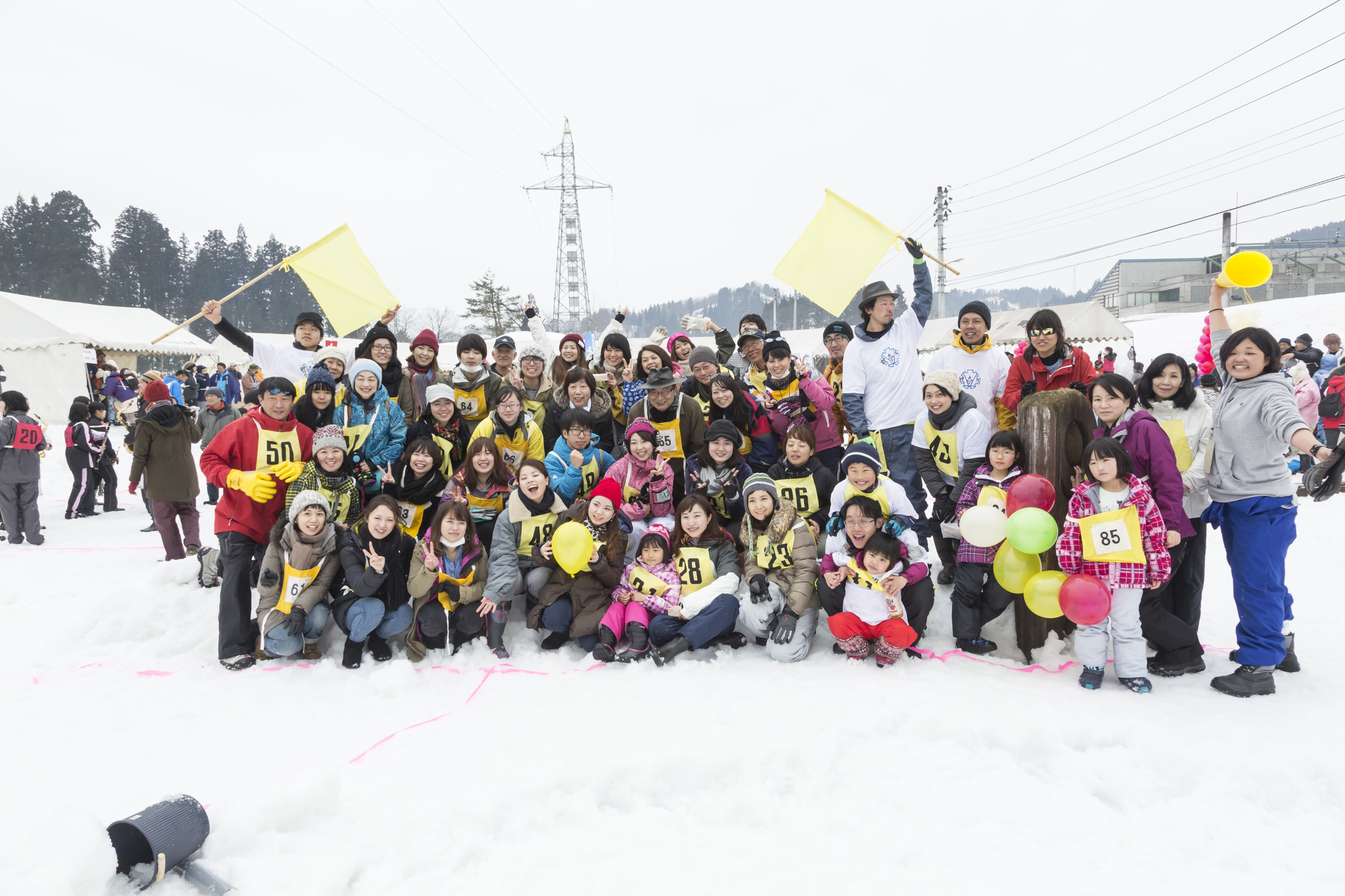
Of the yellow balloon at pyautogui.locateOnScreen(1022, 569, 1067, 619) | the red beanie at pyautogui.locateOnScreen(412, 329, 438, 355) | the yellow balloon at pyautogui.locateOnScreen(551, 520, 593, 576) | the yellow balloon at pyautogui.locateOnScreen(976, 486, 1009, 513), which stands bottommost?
the yellow balloon at pyautogui.locateOnScreen(1022, 569, 1067, 619)

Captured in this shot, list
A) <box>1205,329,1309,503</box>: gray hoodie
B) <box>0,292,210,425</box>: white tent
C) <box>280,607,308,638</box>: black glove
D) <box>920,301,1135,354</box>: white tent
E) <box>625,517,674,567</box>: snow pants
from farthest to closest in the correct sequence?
1. <box>920,301,1135,354</box>: white tent
2. <box>0,292,210,425</box>: white tent
3. <box>625,517,674,567</box>: snow pants
4. <box>280,607,308,638</box>: black glove
5. <box>1205,329,1309,503</box>: gray hoodie

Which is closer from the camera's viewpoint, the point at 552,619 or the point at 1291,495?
the point at 1291,495

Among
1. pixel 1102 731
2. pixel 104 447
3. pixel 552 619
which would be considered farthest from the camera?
pixel 104 447

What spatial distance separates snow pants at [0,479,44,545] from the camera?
8266mm

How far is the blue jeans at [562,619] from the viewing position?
469 centimetres

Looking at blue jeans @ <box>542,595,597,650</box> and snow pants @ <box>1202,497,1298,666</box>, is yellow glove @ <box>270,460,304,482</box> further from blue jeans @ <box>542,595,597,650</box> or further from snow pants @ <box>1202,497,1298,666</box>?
snow pants @ <box>1202,497,1298,666</box>

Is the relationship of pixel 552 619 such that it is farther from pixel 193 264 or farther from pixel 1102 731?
pixel 193 264

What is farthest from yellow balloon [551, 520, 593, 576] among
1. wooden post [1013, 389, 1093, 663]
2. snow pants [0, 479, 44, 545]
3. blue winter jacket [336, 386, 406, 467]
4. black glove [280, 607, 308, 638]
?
snow pants [0, 479, 44, 545]

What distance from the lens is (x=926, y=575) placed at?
4.45m

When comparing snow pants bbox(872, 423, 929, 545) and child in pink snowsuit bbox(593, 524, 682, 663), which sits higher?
snow pants bbox(872, 423, 929, 545)

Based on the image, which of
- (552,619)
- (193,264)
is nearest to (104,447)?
(552,619)

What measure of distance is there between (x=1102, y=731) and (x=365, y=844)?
3.60m

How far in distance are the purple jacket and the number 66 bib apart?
0.78 feet

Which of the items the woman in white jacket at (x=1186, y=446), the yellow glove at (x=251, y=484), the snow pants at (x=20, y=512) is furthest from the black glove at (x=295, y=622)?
the snow pants at (x=20, y=512)
